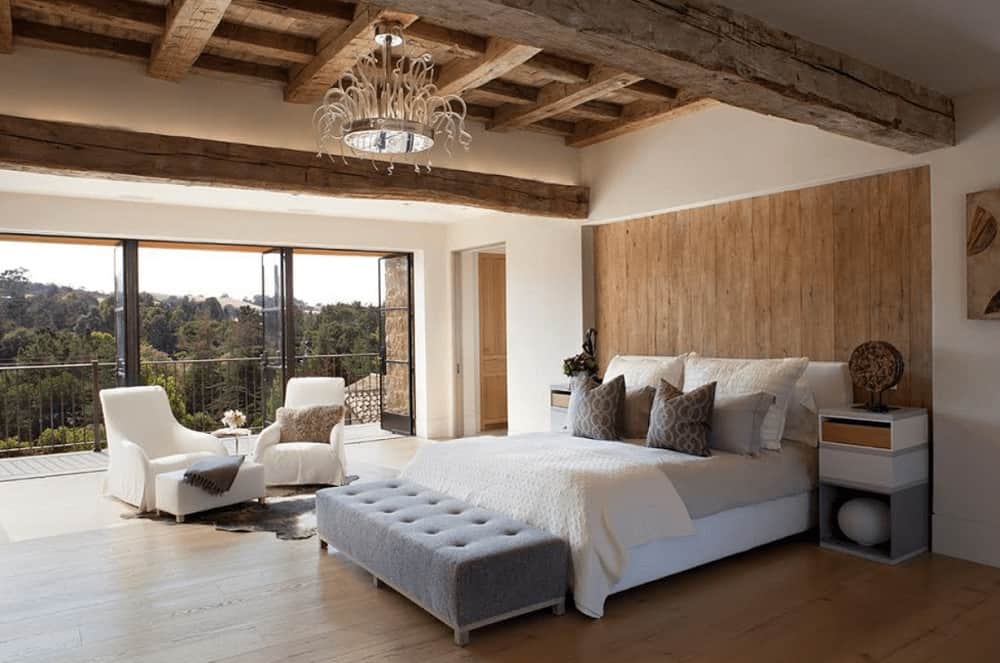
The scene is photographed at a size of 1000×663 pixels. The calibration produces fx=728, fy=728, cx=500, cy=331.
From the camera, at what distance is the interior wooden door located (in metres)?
8.82

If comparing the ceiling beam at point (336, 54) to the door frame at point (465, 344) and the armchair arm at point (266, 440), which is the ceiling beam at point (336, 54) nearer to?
the armchair arm at point (266, 440)

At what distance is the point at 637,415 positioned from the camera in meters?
4.70

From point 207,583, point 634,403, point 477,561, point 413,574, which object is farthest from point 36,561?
point 634,403

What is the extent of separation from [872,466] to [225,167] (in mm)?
4129

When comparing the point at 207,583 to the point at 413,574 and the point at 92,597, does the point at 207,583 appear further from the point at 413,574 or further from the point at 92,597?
the point at 413,574

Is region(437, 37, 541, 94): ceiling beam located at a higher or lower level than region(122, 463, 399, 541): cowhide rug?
higher

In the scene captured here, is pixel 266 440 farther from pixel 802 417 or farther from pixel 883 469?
pixel 883 469

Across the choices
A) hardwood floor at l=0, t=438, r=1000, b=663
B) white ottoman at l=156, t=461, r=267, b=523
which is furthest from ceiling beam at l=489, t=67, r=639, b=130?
white ottoman at l=156, t=461, r=267, b=523

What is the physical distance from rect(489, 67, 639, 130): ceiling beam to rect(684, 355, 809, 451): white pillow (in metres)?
1.92

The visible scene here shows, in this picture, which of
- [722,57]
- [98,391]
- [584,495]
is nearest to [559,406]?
[584,495]

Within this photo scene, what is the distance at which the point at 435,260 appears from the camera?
851cm

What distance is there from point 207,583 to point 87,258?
486 cm

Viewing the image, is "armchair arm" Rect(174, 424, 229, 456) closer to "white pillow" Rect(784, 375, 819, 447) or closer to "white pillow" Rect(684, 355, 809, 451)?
"white pillow" Rect(684, 355, 809, 451)

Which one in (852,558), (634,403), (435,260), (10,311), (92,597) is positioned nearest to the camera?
(92,597)
